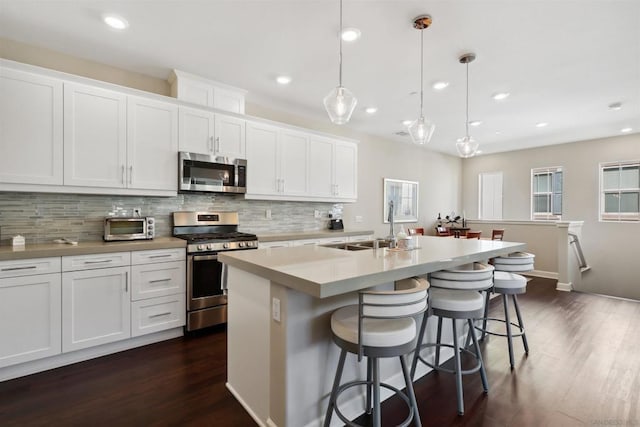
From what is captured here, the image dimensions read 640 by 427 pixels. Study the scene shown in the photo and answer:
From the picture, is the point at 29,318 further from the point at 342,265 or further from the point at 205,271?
the point at 342,265

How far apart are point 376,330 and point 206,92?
10.3 ft

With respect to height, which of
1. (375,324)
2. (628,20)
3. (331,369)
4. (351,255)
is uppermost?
(628,20)

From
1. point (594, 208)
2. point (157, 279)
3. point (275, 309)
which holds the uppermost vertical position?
point (594, 208)

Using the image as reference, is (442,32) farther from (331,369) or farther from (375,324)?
(331,369)

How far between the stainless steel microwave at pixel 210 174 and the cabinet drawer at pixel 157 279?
83 cm

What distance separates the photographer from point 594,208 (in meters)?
5.76

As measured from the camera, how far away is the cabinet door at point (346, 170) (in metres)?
4.80

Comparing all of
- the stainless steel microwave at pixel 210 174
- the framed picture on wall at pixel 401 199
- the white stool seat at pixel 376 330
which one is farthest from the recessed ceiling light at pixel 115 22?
the framed picture on wall at pixel 401 199

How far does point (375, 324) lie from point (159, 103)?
9.76ft

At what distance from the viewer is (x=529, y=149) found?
21.8ft

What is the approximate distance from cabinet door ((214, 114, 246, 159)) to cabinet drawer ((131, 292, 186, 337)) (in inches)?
64.7

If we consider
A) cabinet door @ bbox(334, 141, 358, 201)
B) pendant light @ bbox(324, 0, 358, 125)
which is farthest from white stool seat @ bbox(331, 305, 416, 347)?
cabinet door @ bbox(334, 141, 358, 201)

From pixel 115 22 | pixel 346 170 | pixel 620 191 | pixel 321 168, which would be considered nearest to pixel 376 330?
pixel 115 22

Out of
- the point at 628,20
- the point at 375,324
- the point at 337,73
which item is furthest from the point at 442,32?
the point at 375,324
